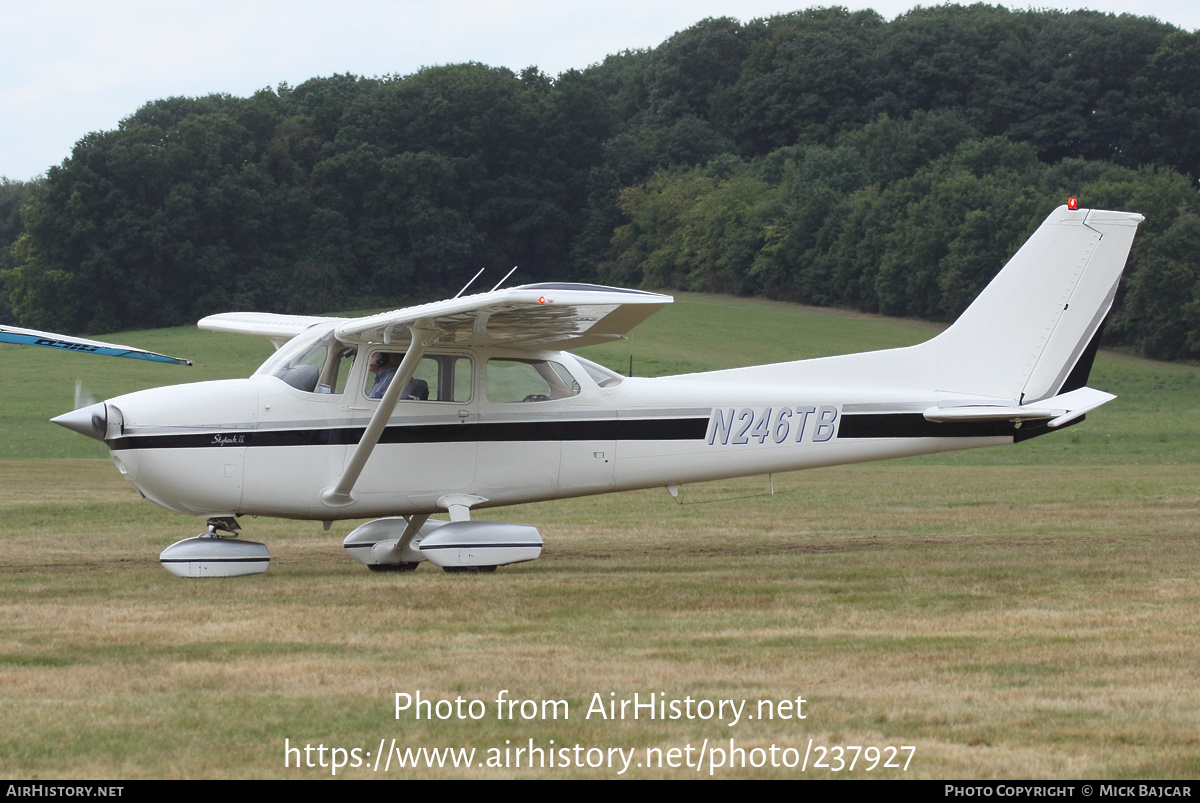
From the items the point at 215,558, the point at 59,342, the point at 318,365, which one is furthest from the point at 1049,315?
the point at 59,342

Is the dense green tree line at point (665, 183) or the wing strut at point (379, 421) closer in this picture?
the wing strut at point (379, 421)

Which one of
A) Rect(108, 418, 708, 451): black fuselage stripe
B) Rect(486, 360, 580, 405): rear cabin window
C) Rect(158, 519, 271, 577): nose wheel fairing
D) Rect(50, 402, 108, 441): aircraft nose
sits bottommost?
Rect(158, 519, 271, 577): nose wheel fairing

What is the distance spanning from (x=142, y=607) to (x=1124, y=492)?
13559 millimetres

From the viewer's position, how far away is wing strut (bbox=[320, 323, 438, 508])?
9547mm

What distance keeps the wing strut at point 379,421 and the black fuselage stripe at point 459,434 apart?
27cm

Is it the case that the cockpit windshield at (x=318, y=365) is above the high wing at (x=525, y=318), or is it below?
below

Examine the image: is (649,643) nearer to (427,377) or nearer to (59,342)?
(427,377)

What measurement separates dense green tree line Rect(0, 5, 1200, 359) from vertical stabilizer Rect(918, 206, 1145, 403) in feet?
127

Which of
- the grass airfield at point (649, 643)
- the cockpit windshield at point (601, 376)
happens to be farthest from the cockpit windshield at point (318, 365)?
the cockpit windshield at point (601, 376)

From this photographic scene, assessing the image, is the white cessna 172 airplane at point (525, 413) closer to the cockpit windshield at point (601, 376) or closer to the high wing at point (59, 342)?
the cockpit windshield at point (601, 376)

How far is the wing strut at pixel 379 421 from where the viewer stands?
955cm

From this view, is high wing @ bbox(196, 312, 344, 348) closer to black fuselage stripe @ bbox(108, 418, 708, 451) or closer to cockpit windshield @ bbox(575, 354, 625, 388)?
black fuselage stripe @ bbox(108, 418, 708, 451)

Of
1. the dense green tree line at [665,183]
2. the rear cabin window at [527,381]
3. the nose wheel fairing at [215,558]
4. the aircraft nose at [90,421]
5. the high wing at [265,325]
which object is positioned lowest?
the nose wheel fairing at [215,558]

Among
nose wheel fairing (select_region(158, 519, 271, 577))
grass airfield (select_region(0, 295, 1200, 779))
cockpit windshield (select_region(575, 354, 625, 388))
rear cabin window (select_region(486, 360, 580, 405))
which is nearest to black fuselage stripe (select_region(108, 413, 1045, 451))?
rear cabin window (select_region(486, 360, 580, 405))
